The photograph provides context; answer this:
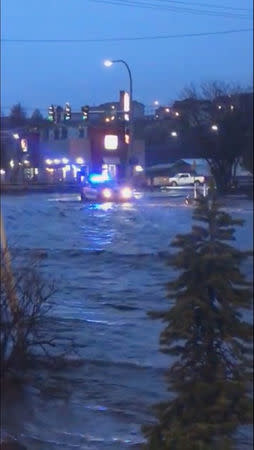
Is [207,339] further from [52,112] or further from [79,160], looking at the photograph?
[52,112]

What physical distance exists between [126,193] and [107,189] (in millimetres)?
264

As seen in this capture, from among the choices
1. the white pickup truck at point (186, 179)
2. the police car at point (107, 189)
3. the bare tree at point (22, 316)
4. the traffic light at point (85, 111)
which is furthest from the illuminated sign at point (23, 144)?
the white pickup truck at point (186, 179)

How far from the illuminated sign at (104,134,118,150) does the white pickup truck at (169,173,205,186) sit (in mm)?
575

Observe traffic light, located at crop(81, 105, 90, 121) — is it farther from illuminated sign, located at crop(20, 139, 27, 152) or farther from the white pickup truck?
illuminated sign, located at crop(20, 139, 27, 152)

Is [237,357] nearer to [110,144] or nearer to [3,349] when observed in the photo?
[110,144]

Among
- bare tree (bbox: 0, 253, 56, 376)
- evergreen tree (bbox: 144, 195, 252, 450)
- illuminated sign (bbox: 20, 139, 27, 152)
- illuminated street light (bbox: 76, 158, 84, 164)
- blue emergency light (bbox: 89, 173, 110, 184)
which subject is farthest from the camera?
illuminated sign (bbox: 20, 139, 27, 152)

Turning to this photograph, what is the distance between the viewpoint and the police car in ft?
24.5

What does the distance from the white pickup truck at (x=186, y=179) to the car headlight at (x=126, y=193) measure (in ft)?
4.01

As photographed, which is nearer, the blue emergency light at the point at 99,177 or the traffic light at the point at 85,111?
the blue emergency light at the point at 99,177

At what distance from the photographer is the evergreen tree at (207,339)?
3.40 metres

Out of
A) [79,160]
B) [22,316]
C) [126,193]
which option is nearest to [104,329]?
[22,316]

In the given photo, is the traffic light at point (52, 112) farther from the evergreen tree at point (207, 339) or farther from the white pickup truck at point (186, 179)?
the evergreen tree at point (207, 339)

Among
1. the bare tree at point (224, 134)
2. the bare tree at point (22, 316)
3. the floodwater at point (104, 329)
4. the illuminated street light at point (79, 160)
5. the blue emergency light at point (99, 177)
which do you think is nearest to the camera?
the bare tree at point (224, 134)

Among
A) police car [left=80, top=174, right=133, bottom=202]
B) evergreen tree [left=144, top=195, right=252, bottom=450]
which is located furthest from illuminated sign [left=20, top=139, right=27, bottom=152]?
evergreen tree [left=144, top=195, right=252, bottom=450]
